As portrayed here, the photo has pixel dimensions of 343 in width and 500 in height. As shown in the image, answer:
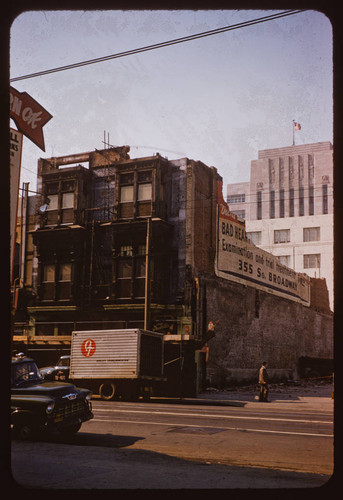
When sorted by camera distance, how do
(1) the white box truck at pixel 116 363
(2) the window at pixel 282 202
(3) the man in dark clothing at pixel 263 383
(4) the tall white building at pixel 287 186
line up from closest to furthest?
(3) the man in dark clothing at pixel 263 383
(1) the white box truck at pixel 116 363
(4) the tall white building at pixel 287 186
(2) the window at pixel 282 202

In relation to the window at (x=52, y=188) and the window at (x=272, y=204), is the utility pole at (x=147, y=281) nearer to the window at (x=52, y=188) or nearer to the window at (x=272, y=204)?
the window at (x=52, y=188)

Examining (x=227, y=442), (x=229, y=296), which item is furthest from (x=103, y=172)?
(x=227, y=442)

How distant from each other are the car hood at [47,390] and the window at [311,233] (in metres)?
69.5

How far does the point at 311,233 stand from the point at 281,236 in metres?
4.49

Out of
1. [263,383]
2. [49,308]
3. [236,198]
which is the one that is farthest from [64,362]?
[236,198]

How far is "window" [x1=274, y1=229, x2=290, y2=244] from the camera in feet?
266

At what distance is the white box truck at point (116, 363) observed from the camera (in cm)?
2381

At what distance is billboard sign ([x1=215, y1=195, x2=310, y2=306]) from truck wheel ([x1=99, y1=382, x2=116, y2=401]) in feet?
39.2

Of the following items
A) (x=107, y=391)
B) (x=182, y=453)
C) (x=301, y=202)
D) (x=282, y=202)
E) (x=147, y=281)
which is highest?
(x=282, y=202)

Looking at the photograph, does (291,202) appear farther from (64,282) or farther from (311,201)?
(64,282)

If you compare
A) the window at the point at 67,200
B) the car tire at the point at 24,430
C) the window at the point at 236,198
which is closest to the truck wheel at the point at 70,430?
the car tire at the point at 24,430

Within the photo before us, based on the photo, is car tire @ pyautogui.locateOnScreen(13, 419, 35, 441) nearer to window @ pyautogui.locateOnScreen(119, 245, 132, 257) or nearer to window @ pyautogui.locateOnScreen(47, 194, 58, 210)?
window @ pyautogui.locateOnScreen(119, 245, 132, 257)

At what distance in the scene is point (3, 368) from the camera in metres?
4.00

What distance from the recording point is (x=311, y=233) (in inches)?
3120
